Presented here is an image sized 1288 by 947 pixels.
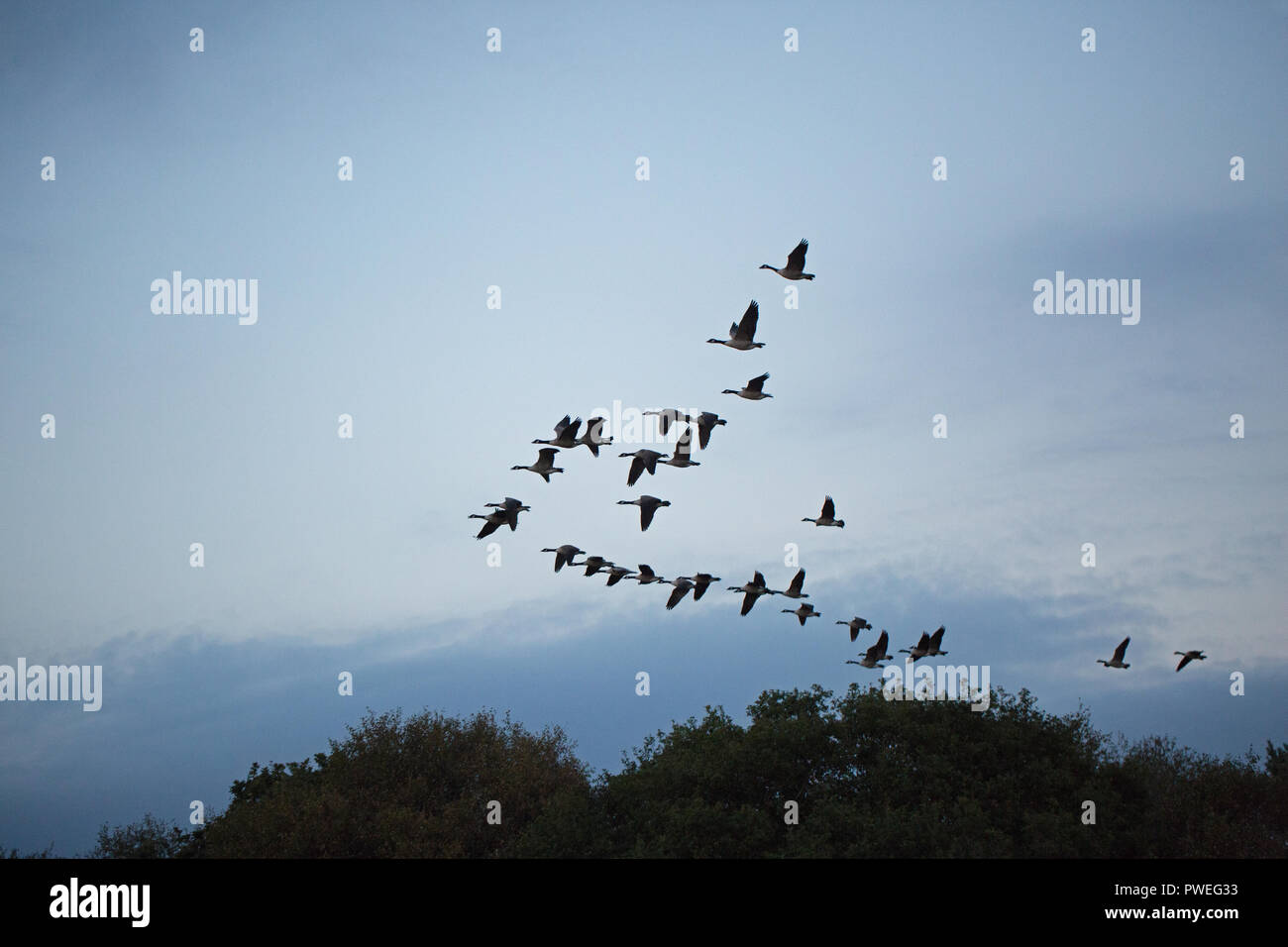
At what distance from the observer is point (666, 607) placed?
93.0 feet

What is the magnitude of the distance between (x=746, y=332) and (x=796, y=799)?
26.7 meters

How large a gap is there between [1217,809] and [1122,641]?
26.0 m

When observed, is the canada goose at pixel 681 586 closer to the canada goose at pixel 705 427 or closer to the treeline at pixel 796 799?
the canada goose at pixel 705 427

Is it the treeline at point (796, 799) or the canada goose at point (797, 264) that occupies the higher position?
the canada goose at point (797, 264)

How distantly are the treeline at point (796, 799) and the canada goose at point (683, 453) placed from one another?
1896 cm

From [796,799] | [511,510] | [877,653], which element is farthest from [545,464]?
[796,799]

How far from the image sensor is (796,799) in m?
46.1

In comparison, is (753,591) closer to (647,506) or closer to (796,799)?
(647,506)

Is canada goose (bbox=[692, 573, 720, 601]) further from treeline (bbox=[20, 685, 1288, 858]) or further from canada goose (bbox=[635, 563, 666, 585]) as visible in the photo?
treeline (bbox=[20, 685, 1288, 858])

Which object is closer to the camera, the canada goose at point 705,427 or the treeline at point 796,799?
the canada goose at point 705,427

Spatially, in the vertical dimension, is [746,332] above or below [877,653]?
above

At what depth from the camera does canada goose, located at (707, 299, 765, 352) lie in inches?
1013

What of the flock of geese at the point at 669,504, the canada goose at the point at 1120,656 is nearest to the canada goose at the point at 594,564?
the flock of geese at the point at 669,504

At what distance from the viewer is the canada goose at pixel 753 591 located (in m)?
31.1
